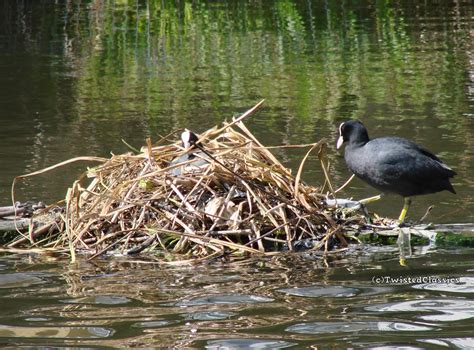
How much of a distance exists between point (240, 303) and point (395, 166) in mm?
2173

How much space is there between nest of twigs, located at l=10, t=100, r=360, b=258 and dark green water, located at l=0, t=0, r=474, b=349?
Answer: 0.27 meters

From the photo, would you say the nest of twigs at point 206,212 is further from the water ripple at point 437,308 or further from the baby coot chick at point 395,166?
the water ripple at point 437,308

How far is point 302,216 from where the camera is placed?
684 centimetres

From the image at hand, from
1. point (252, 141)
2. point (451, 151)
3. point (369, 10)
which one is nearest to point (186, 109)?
point (451, 151)

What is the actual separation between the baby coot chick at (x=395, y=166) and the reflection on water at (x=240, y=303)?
2.60 ft

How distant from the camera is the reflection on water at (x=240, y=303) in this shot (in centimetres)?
487

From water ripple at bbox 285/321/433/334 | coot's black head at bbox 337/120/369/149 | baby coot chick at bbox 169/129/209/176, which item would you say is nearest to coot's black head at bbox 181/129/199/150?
baby coot chick at bbox 169/129/209/176

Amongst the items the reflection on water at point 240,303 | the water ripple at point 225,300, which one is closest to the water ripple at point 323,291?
the reflection on water at point 240,303

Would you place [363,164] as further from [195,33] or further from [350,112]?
[195,33]

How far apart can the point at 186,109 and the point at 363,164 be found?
732cm

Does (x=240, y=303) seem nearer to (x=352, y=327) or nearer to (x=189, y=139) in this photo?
(x=352, y=327)

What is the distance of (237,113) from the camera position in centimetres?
1409

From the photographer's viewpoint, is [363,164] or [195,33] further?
[195,33]

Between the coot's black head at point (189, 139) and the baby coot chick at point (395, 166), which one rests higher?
the coot's black head at point (189, 139)
